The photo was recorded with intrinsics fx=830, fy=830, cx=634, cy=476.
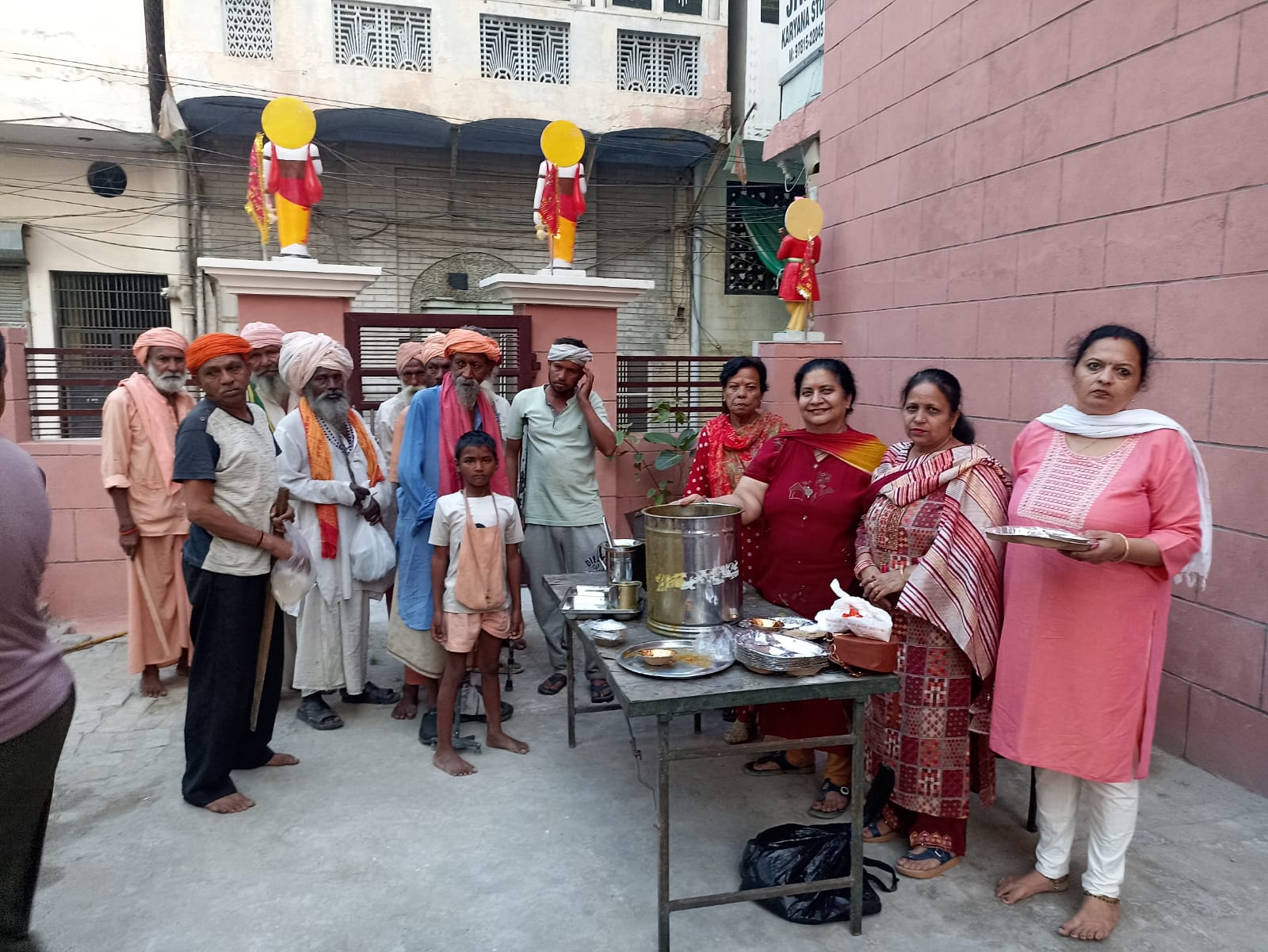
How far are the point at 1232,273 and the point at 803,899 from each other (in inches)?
118

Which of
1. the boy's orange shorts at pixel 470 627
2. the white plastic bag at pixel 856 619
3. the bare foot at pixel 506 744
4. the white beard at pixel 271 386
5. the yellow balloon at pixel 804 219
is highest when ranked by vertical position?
the yellow balloon at pixel 804 219

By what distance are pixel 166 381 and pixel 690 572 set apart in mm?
3425

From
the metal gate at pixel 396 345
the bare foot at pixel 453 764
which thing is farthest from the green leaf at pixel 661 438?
the bare foot at pixel 453 764

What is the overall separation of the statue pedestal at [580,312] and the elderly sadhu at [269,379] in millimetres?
1788

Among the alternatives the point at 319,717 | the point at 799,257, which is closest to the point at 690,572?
the point at 319,717

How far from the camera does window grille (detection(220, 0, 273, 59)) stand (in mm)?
10438

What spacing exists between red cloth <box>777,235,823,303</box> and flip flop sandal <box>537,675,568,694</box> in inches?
147

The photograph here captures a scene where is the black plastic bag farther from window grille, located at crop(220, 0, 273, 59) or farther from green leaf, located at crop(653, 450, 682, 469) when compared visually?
window grille, located at crop(220, 0, 273, 59)

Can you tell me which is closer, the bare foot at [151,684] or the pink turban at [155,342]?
the bare foot at [151,684]

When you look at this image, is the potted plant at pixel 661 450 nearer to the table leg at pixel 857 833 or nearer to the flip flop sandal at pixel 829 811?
the flip flop sandal at pixel 829 811

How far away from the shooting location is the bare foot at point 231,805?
314 cm

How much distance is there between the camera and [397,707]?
409 centimetres

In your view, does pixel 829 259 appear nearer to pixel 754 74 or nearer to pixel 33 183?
pixel 754 74

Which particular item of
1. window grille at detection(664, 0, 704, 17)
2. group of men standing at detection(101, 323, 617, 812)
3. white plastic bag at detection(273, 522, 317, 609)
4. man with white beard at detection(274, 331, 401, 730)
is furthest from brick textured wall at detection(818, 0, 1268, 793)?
window grille at detection(664, 0, 704, 17)
